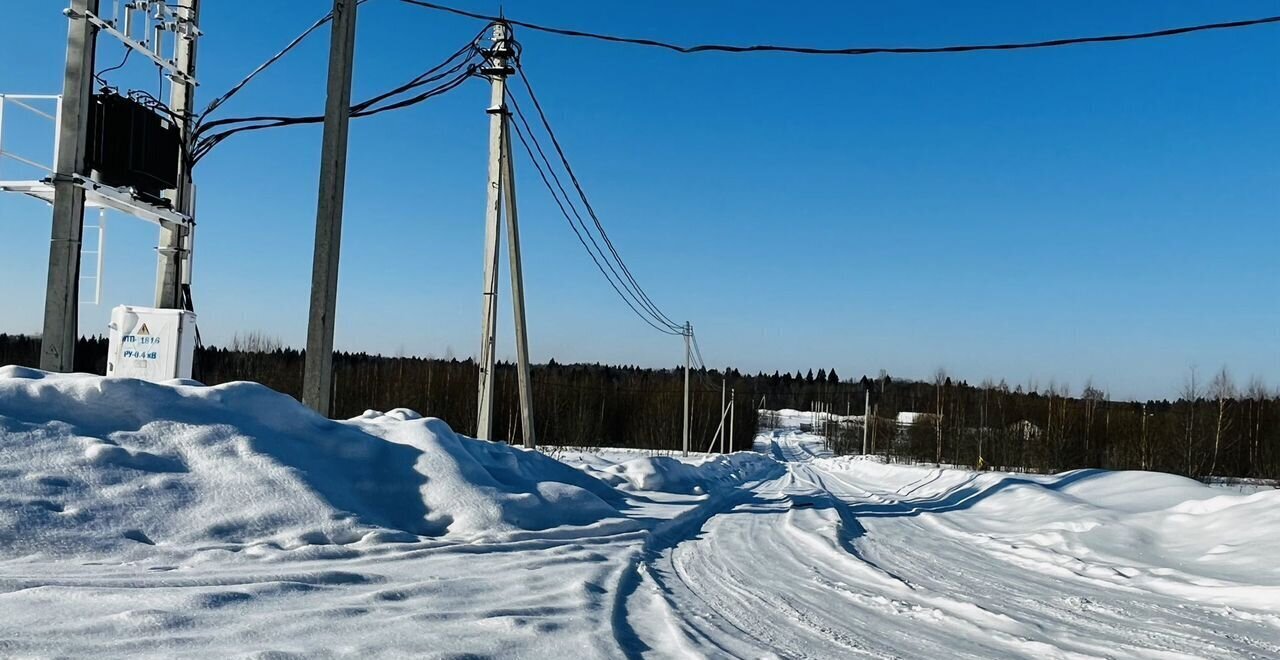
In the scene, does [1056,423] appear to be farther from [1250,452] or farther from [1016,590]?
[1016,590]

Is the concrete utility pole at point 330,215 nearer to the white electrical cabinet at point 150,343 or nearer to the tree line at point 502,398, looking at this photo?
the white electrical cabinet at point 150,343

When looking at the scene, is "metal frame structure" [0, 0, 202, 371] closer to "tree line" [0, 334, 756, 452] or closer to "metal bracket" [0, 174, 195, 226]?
"metal bracket" [0, 174, 195, 226]

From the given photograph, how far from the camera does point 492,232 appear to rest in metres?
12.3

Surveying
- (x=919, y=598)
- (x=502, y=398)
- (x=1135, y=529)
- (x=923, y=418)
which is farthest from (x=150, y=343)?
(x=923, y=418)

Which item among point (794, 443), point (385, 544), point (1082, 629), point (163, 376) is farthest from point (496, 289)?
point (794, 443)

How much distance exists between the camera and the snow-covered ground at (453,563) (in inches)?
138

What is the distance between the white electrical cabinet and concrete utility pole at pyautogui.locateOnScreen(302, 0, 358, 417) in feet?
9.22

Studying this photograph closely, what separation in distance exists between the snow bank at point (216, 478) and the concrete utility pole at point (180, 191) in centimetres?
351

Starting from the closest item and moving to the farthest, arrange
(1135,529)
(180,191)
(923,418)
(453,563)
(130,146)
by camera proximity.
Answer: (453,563)
(130,146)
(1135,529)
(180,191)
(923,418)

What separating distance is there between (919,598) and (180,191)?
938 cm

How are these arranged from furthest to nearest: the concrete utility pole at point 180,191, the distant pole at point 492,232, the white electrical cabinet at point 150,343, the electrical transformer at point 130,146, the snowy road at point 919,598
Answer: the distant pole at point 492,232
the concrete utility pole at point 180,191
the white electrical cabinet at point 150,343
the electrical transformer at point 130,146
the snowy road at point 919,598

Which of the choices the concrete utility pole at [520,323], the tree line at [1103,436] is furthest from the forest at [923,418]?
the concrete utility pole at [520,323]

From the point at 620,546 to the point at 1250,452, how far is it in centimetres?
4337

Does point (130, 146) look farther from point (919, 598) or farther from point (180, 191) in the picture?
point (919, 598)
